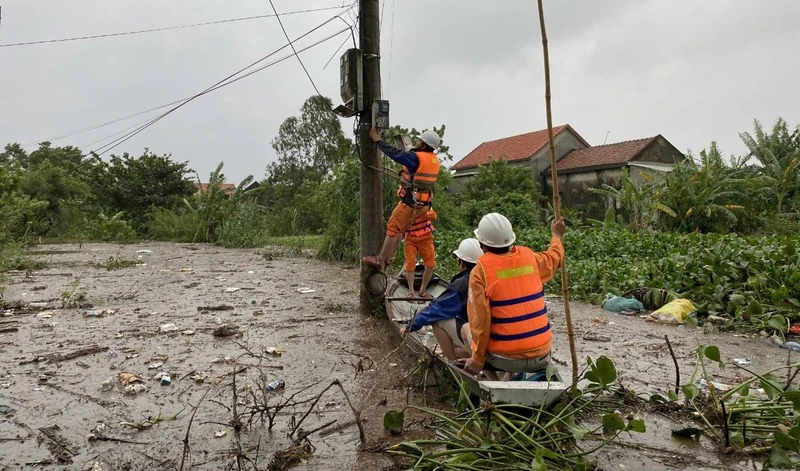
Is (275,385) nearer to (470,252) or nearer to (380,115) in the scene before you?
(470,252)

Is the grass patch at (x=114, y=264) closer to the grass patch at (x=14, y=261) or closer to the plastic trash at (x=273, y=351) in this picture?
the grass patch at (x=14, y=261)

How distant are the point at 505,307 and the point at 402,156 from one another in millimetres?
3327

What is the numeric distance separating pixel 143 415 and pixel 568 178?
2314 centimetres

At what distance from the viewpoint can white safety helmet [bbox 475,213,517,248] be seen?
3.67 m

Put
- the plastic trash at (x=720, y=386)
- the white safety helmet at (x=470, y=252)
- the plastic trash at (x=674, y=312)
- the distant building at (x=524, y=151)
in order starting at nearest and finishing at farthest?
the white safety helmet at (x=470, y=252), the plastic trash at (x=720, y=386), the plastic trash at (x=674, y=312), the distant building at (x=524, y=151)

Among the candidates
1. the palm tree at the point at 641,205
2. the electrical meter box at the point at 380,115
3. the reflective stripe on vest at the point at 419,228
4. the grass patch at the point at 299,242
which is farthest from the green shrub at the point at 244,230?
the electrical meter box at the point at 380,115

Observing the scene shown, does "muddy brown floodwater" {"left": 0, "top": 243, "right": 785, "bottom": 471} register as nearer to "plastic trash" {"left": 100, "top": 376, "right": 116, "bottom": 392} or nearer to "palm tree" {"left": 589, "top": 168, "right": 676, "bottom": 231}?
"plastic trash" {"left": 100, "top": 376, "right": 116, "bottom": 392}

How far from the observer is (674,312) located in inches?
289

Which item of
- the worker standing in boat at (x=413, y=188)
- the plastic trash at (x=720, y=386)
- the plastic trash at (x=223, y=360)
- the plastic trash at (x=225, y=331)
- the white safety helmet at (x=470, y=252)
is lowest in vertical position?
the plastic trash at (x=720, y=386)

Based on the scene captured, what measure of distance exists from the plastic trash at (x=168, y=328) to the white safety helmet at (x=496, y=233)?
4.50m

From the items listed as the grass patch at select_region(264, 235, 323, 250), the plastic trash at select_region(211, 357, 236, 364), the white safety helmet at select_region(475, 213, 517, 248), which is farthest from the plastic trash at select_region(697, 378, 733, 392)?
the grass patch at select_region(264, 235, 323, 250)

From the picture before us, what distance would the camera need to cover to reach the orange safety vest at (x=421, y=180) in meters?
6.82

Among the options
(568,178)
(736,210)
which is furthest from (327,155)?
(736,210)

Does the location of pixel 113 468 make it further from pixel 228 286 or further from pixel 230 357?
pixel 228 286
